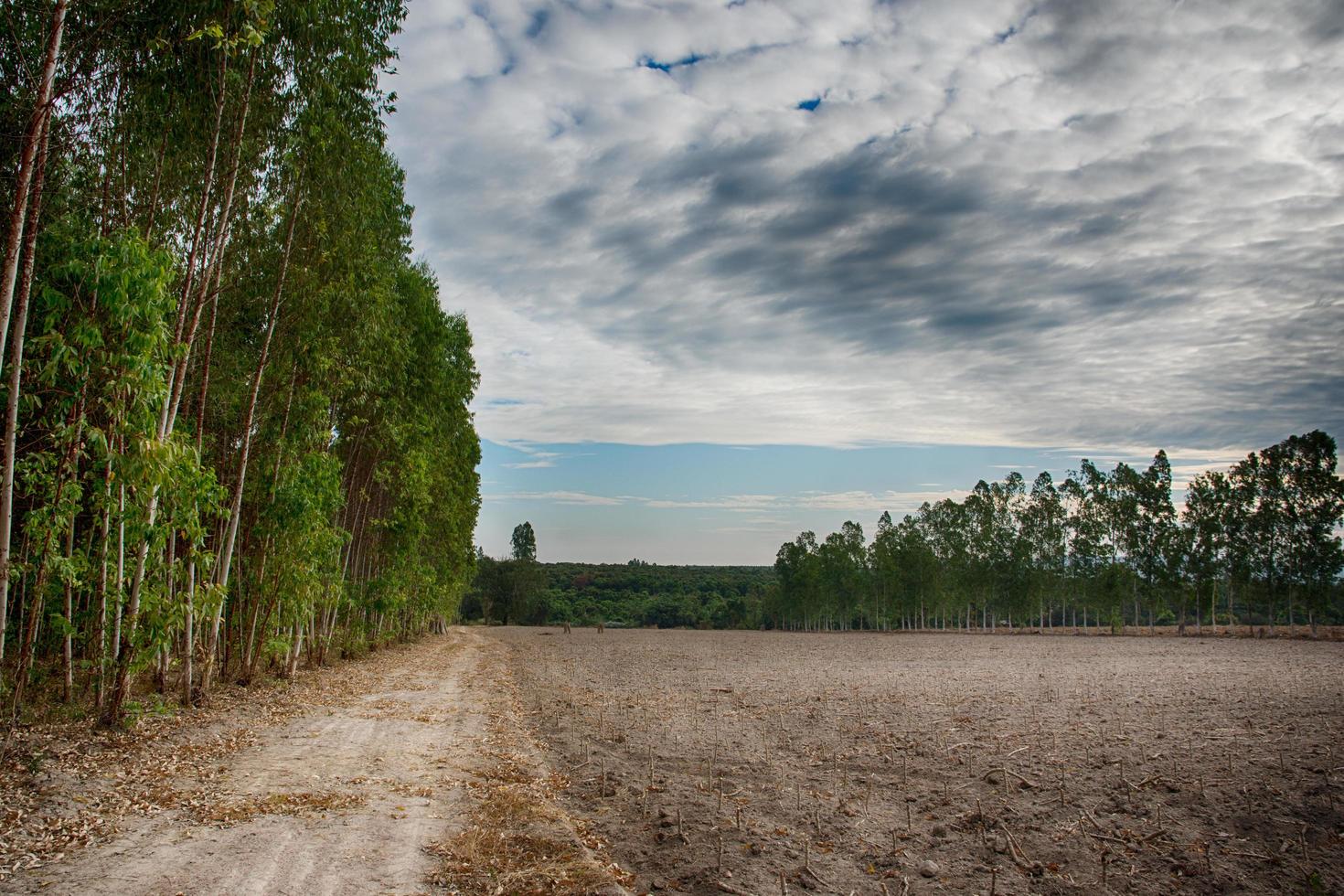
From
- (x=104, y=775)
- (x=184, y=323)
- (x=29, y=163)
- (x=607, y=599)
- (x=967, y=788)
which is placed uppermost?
(x=29, y=163)

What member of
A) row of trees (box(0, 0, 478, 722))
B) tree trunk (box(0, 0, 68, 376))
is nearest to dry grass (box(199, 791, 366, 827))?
row of trees (box(0, 0, 478, 722))

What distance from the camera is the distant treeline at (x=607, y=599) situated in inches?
4139

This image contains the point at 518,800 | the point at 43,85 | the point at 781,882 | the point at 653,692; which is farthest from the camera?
the point at 653,692

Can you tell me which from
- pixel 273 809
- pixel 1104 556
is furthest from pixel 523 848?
pixel 1104 556

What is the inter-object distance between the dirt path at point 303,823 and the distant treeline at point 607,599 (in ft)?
234

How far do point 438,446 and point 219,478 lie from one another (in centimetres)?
1333

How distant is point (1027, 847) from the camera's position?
7.38m

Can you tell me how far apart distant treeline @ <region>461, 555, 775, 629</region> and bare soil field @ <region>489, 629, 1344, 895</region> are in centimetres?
7048

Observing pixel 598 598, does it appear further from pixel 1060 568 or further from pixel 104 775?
pixel 104 775

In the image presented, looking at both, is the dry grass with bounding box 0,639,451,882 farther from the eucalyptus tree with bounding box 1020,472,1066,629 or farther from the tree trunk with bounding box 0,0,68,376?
the eucalyptus tree with bounding box 1020,472,1066,629

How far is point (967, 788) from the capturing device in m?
9.38

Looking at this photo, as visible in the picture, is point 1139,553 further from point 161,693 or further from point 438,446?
point 161,693

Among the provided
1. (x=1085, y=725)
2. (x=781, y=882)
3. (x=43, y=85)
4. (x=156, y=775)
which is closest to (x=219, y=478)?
(x=156, y=775)

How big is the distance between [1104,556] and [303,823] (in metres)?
80.9
